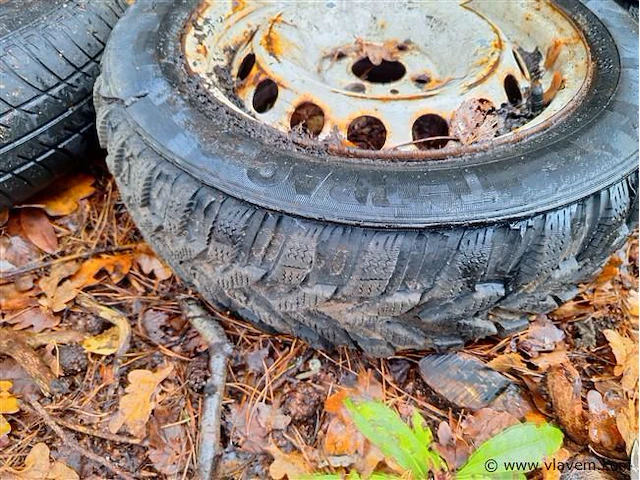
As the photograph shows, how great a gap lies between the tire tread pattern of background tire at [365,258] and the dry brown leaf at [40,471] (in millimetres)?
627

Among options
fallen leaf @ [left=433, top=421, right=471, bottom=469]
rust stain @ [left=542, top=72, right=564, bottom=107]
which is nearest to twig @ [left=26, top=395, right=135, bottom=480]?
fallen leaf @ [left=433, top=421, right=471, bottom=469]

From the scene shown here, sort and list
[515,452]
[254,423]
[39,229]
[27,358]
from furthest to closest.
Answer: [39,229] → [27,358] → [254,423] → [515,452]

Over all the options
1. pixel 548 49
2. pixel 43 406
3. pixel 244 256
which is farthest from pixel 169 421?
pixel 548 49

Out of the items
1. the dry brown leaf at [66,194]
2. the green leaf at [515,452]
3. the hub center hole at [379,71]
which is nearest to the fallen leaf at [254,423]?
the green leaf at [515,452]

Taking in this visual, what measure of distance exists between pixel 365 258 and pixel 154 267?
0.96 metres

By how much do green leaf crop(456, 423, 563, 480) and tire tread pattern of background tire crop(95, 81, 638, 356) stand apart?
30cm

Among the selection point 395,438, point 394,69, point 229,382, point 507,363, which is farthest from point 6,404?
point 394,69

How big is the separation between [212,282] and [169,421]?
0.43 meters

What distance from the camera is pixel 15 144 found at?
1.96 m

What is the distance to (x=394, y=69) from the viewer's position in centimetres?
228

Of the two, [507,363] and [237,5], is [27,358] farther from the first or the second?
[507,363]

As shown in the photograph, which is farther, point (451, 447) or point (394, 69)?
point (394, 69)

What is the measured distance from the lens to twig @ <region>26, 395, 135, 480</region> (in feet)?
5.41

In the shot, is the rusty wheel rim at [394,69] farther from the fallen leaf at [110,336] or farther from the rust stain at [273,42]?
the fallen leaf at [110,336]
